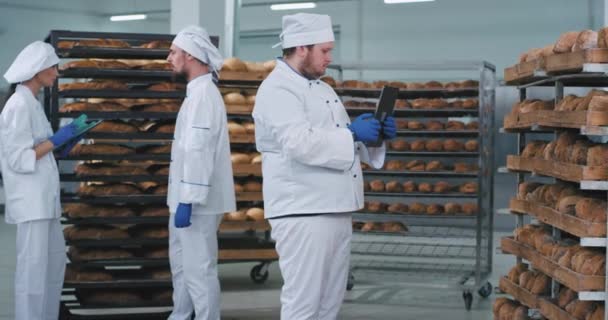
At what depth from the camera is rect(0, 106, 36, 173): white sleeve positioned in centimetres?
488

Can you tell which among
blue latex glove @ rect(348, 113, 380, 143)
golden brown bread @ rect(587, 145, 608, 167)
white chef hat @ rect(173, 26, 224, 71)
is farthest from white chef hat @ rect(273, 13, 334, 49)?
white chef hat @ rect(173, 26, 224, 71)

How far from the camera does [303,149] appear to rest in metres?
3.50

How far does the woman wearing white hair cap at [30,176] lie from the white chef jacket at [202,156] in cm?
66

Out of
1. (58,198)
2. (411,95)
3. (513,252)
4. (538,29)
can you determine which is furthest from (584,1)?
(58,198)

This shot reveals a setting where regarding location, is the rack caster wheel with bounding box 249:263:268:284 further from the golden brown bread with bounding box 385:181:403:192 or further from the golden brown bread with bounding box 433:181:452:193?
the golden brown bread with bounding box 433:181:452:193

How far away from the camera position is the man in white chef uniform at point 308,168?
3.56m

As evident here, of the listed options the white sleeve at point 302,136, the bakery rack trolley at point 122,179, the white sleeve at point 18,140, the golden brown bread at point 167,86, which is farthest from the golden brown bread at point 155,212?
the white sleeve at point 302,136

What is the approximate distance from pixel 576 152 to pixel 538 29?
6636 mm

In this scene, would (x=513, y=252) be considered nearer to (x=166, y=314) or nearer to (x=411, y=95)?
(x=166, y=314)

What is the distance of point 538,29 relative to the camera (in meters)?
10.1

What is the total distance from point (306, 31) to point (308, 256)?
0.86 meters

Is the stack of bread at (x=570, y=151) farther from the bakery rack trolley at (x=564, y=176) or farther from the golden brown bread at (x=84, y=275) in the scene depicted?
the golden brown bread at (x=84, y=275)

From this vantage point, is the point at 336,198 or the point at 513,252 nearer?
the point at 336,198

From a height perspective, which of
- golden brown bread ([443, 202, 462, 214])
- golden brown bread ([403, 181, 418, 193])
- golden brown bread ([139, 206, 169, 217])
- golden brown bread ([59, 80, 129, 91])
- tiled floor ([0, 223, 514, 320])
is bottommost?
tiled floor ([0, 223, 514, 320])
